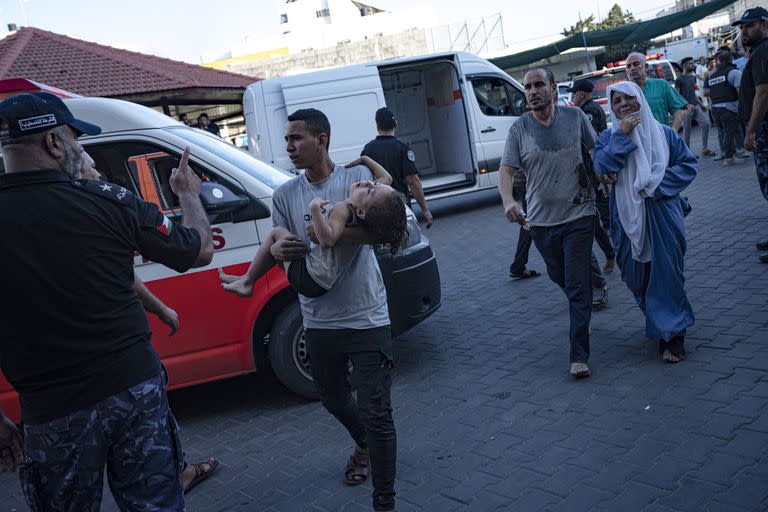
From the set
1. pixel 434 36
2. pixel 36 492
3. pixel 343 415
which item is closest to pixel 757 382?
pixel 343 415

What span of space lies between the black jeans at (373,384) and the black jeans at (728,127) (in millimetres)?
10234

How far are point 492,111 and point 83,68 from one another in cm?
782

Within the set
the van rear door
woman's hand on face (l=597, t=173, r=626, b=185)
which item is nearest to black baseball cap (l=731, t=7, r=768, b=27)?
woman's hand on face (l=597, t=173, r=626, b=185)

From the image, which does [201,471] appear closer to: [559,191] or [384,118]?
[559,191]

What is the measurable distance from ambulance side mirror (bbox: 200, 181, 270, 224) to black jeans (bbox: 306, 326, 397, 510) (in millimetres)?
1513

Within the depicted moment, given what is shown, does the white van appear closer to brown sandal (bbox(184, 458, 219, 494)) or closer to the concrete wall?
brown sandal (bbox(184, 458, 219, 494))

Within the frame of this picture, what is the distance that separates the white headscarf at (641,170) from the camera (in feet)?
15.9

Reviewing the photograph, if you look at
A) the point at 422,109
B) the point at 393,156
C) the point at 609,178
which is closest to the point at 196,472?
the point at 609,178

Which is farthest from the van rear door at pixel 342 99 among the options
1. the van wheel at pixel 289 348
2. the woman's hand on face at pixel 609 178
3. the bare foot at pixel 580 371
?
the bare foot at pixel 580 371

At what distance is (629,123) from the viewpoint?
4824mm

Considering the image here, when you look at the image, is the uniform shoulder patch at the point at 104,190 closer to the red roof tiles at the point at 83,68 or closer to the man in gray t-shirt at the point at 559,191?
the man in gray t-shirt at the point at 559,191

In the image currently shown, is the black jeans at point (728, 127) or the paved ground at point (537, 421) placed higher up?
the black jeans at point (728, 127)

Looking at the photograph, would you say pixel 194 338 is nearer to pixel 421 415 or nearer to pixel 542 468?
pixel 421 415

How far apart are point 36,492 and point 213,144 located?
3309mm
